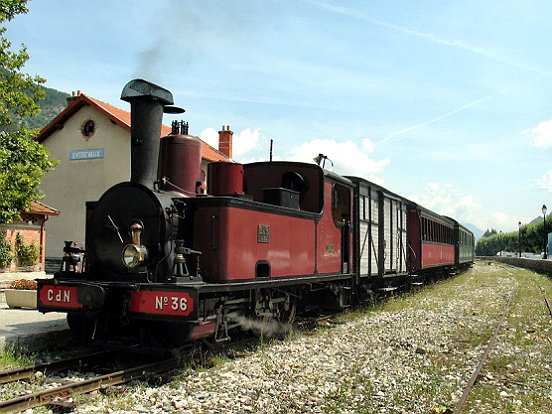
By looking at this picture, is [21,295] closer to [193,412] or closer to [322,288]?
[322,288]

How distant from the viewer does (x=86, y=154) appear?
22844mm

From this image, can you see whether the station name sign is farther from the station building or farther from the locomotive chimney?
the locomotive chimney

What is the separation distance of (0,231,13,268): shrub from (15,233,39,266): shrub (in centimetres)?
53

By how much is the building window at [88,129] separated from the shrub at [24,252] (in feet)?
20.8

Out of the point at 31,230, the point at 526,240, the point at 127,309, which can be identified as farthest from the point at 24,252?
the point at 526,240

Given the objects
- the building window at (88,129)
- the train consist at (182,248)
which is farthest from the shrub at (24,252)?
the train consist at (182,248)

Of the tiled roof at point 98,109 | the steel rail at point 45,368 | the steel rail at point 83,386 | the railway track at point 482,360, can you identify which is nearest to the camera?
the steel rail at point 83,386

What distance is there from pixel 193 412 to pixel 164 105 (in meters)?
3.85

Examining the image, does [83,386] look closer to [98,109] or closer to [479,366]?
[479,366]

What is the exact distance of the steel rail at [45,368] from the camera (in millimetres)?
5590

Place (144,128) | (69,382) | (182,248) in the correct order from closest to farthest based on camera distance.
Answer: (69,382)
(182,248)
(144,128)

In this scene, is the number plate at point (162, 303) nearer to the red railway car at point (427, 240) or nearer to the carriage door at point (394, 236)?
the carriage door at point (394, 236)

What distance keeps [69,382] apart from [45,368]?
503mm

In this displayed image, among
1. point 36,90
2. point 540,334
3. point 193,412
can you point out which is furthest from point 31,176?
point 540,334
